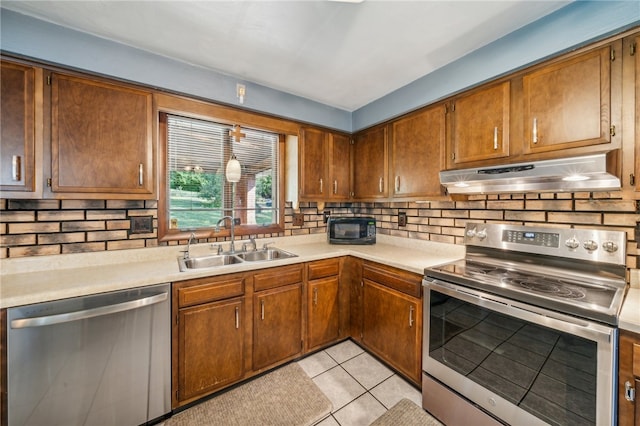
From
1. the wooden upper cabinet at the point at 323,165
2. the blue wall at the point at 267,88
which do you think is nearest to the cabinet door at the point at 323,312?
the wooden upper cabinet at the point at 323,165

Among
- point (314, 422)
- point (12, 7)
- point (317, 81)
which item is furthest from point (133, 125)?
point (314, 422)

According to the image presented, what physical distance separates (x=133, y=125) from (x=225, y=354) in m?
1.74

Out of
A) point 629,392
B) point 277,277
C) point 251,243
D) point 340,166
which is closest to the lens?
point 629,392

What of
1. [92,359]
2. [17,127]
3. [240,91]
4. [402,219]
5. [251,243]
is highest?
[240,91]

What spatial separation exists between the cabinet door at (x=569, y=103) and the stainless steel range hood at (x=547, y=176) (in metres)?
0.16

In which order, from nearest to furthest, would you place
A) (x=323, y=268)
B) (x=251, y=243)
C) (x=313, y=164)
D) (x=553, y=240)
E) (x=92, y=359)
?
1. (x=92, y=359)
2. (x=553, y=240)
3. (x=323, y=268)
4. (x=251, y=243)
5. (x=313, y=164)

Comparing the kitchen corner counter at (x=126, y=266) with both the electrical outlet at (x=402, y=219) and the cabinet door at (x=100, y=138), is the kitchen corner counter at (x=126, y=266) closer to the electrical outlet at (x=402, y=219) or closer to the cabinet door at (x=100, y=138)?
the electrical outlet at (x=402, y=219)

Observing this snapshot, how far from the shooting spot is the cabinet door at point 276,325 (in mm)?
1921

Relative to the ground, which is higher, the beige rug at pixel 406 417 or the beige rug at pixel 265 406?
the beige rug at pixel 265 406

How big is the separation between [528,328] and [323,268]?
1437mm

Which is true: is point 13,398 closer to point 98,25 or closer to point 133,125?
point 133,125

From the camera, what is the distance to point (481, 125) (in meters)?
1.76

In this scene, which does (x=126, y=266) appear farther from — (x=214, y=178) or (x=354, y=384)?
(x=354, y=384)

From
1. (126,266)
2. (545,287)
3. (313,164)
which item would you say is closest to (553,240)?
(545,287)
